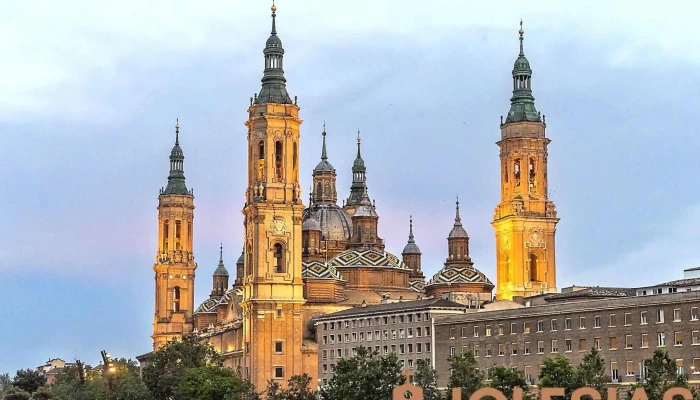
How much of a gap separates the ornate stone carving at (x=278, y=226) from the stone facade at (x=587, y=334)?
103 feet

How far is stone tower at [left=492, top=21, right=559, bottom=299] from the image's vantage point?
181750 millimetres

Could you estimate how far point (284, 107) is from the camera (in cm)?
17750

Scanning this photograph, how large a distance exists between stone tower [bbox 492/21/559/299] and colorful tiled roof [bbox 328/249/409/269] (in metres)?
14.9

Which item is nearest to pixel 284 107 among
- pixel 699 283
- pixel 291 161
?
pixel 291 161

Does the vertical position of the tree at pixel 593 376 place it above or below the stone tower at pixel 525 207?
below

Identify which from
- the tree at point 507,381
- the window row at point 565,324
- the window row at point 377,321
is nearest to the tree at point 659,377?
the tree at point 507,381

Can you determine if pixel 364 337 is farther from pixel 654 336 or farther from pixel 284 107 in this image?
pixel 654 336

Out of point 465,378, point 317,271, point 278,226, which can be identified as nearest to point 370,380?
point 465,378

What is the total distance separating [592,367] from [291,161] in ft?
235

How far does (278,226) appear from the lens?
175m

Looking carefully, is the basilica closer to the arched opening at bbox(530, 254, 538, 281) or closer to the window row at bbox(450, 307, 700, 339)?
the arched opening at bbox(530, 254, 538, 281)

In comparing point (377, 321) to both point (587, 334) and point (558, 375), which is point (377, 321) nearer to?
point (587, 334)

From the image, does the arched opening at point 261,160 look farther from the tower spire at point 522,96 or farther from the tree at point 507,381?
the tree at point 507,381

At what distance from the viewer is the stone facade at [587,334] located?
120438 millimetres
